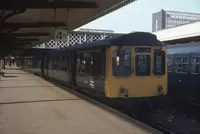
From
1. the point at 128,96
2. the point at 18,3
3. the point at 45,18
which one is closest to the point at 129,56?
the point at 128,96

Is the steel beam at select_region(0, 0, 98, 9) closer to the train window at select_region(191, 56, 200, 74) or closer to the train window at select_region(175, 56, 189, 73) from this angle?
the train window at select_region(175, 56, 189, 73)

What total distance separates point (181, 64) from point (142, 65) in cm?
360

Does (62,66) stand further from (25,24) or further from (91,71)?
(91,71)

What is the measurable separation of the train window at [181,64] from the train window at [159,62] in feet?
8.05

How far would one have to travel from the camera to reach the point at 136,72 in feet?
39.5

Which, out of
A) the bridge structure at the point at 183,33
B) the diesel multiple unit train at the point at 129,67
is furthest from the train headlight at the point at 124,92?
the bridge structure at the point at 183,33

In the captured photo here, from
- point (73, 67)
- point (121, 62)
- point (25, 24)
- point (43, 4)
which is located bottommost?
point (73, 67)

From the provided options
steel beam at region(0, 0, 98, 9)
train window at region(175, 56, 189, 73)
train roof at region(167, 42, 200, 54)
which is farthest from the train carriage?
steel beam at region(0, 0, 98, 9)

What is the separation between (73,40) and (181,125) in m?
63.7

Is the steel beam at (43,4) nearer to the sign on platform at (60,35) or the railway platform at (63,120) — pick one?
the railway platform at (63,120)

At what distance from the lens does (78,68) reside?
15.9 m

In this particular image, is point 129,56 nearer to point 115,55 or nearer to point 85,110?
point 115,55

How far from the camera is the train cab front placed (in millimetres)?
11617

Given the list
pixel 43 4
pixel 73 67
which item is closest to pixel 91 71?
pixel 43 4
